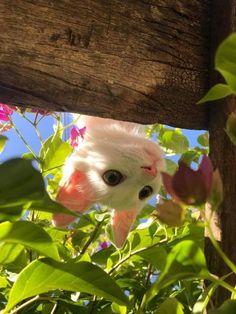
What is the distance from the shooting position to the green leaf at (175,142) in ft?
3.92

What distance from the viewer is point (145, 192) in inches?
35.5

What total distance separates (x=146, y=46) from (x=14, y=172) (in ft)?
1.54

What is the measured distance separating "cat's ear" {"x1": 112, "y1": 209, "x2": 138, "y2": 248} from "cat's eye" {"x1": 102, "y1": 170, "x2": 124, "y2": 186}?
2.9 inches

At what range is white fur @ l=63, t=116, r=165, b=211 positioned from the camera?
2.80 ft

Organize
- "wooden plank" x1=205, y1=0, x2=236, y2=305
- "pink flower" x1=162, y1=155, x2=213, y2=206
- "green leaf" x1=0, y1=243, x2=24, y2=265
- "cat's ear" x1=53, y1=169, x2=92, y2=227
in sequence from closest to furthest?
1. "pink flower" x1=162, y1=155, x2=213, y2=206
2. "green leaf" x1=0, y1=243, x2=24, y2=265
3. "wooden plank" x1=205, y1=0, x2=236, y2=305
4. "cat's ear" x1=53, y1=169, x2=92, y2=227

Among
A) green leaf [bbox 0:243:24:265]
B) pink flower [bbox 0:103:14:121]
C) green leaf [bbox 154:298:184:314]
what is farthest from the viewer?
pink flower [bbox 0:103:14:121]

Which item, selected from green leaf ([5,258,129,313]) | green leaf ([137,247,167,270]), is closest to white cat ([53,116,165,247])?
green leaf ([137,247,167,270])

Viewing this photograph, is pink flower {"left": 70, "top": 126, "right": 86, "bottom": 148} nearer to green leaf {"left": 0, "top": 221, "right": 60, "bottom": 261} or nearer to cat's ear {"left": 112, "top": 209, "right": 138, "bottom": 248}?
cat's ear {"left": 112, "top": 209, "right": 138, "bottom": 248}

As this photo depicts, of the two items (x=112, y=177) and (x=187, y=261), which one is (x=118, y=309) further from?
(x=187, y=261)

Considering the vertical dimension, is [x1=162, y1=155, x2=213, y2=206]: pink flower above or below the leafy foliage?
above

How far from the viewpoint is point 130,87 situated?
30.9 inches

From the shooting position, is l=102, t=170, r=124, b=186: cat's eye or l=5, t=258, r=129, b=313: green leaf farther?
l=102, t=170, r=124, b=186: cat's eye

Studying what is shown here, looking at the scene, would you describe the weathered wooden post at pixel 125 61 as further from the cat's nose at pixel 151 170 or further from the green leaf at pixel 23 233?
A: the green leaf at pixel 23 233

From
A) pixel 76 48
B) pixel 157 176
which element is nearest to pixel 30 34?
pixel 76 48
